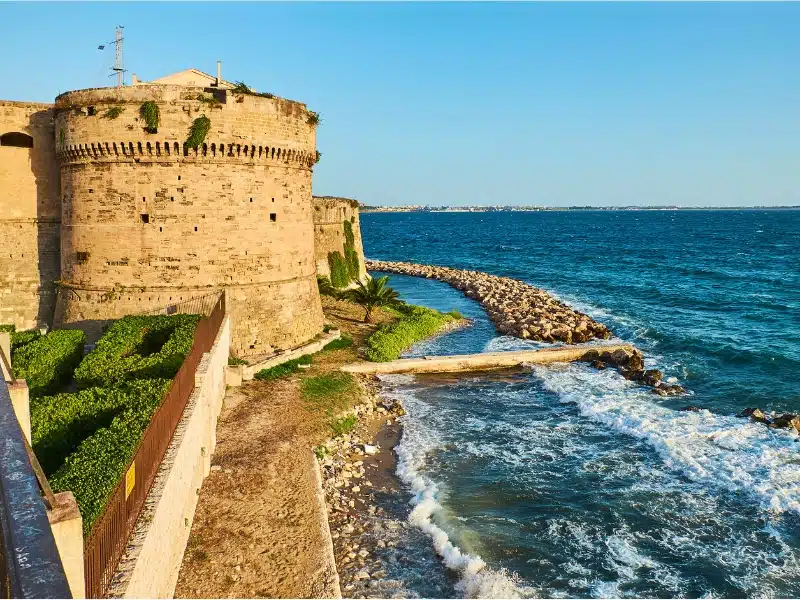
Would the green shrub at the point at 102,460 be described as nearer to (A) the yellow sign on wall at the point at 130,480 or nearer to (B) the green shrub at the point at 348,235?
(A) the yellow sign on wall at the point at 130,480

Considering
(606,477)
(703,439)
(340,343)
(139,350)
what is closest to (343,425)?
(139,350)

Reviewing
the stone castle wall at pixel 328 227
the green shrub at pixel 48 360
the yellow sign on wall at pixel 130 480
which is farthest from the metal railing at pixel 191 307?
the stone castle wall at pixel 328 227

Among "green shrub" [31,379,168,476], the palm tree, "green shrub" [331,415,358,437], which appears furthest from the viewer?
the palm tree

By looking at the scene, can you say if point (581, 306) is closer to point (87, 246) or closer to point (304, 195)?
point (304, 195)

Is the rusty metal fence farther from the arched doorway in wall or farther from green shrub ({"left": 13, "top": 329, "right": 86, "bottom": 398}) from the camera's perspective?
the arched doorway in wall

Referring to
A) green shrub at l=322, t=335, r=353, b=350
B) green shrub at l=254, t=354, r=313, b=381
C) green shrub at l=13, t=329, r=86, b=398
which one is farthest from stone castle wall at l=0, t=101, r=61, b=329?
green shrub at l=322, t=335, r=353, b=350

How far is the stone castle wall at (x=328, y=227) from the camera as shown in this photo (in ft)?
127

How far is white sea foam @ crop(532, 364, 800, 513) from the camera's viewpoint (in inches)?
640

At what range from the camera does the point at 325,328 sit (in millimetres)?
27312

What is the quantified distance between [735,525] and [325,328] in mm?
17716

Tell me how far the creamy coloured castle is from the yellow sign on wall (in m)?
13.0

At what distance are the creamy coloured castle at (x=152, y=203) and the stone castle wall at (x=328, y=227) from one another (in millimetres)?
14862

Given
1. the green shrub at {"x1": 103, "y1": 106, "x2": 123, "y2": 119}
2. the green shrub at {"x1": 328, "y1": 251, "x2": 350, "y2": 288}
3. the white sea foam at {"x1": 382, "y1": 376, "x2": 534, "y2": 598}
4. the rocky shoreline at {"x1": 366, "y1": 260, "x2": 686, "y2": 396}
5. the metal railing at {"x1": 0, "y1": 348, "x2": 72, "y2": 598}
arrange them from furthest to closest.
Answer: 1. the green shrub at {"x1": 328, "y1": 251, "x2": 350, "y2": 288}
2. the rocky shoreline at {"x1": 366, "y1": 260, "x2": 686, "y2": 396}
3. the green shrub at {"x1": 103, "y1": 106, "x2": 123, "y2": 119}
4. the white sea foam at {"x1": 382, "y1": 376, "x2": 534, "y2": 598}
5. the metal railing at {"x1": 0, "y1": 348, "x2": 72, "y2": 598}

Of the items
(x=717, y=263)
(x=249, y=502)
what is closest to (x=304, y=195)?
(x=249, y=502)
